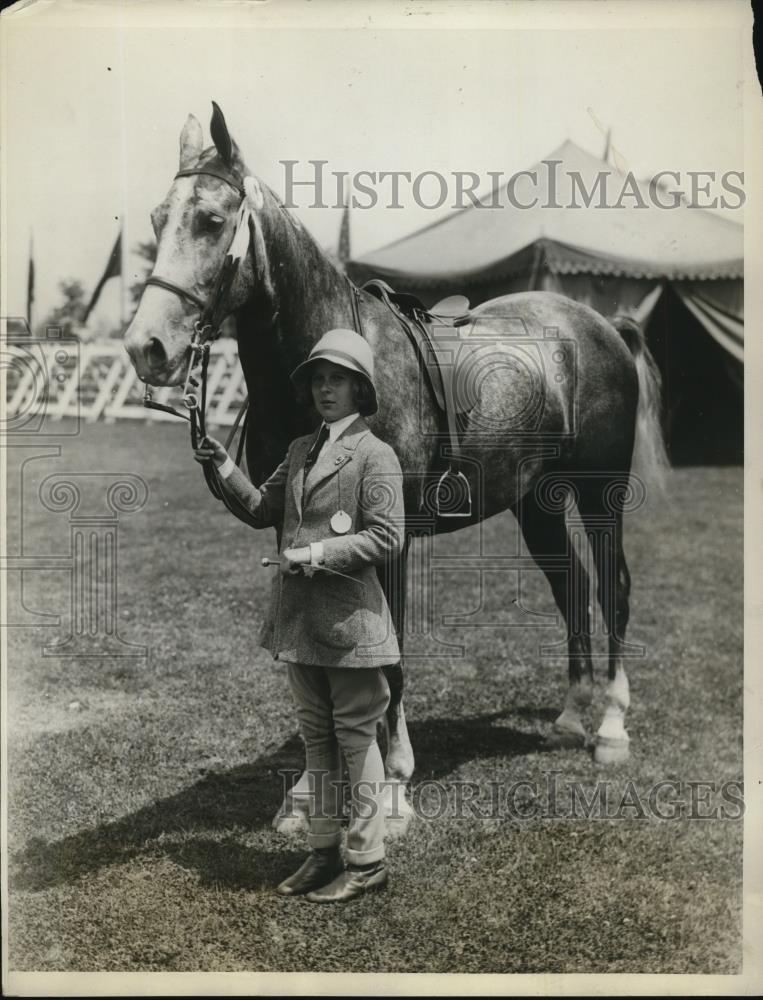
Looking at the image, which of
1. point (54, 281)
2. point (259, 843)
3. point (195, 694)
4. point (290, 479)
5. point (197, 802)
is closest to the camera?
point (290, 479)

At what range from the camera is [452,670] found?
6215 mm

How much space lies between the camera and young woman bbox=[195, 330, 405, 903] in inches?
131

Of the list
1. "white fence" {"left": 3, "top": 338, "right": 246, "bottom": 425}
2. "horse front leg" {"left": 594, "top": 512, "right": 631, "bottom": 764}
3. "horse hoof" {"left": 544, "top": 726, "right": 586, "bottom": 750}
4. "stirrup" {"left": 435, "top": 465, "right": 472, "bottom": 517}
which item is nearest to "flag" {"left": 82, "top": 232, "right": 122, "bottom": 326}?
"white fence" {"left": 3, "top": 338, "right": 246, "bottom": 425}

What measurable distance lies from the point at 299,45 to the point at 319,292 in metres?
0.98

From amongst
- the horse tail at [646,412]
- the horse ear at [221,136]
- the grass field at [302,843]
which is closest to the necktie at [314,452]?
the horse ear at [221,136]

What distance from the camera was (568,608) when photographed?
518 cm

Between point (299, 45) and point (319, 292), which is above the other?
point (299, 45)

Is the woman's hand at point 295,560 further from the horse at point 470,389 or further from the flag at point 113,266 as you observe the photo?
the flag at point 113,266

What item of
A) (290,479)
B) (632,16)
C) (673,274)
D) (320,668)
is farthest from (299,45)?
(673,274)

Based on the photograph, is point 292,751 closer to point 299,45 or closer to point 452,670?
point 452,670

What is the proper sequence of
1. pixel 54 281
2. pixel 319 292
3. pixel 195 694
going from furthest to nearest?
1. pixel 195 694
2. pixel 54 281
3. pixel 319 292

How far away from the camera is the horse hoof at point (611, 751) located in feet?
16.0

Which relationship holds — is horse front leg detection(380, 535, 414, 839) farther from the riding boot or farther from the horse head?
the horse head

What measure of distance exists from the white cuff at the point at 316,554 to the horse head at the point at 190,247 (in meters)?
0.72
